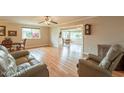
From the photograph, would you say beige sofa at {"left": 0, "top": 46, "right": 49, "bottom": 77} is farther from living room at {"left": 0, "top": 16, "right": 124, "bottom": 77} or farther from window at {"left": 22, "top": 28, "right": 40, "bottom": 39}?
window at {"left": 22, "top": 28, "right": 40, "bottom": 39}

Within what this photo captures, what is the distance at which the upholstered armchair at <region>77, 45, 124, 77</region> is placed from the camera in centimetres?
214

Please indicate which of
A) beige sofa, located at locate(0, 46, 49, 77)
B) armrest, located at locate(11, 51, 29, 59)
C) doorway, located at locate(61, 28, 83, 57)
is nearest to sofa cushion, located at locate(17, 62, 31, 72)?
beige sofa, located at locate(0, 46, 49, 77)

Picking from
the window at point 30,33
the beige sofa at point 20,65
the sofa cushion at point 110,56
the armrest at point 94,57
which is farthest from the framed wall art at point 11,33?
the sofa cushion at point 110,56

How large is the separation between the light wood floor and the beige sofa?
0.55 ft

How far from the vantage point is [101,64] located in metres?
2.31

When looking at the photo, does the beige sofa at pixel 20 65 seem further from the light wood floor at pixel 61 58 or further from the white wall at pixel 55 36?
the white wall at pixel 55 36

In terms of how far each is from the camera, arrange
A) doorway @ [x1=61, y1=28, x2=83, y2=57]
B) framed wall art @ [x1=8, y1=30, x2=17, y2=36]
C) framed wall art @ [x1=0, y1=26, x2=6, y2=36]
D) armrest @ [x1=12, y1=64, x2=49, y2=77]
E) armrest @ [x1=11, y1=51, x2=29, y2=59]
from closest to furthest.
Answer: armrest @ [x1=12, y1=64, x2=49, y2=77] → framed wall art @ [x1=0, y1=26, x2=6, y2=36] → framed wall art @ [x1=8, y1=30, x2=17, y2=36] → doorway @ [x1=61, y1=28, x2=83, y2=57] → armrest @ [x1=11, y1=51, x2=29, y2=59]

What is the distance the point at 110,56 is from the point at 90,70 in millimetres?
395

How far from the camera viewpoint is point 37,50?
246 centimetres
